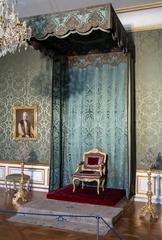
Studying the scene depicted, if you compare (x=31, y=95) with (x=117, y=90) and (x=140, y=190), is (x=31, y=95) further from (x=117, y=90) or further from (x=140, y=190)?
(x=140, y=190)

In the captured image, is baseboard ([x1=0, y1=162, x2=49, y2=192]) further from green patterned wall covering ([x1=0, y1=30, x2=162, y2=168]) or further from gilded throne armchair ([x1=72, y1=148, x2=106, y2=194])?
gilded throne armchair ([x1=72, y1=148, x2=106, y2=194])

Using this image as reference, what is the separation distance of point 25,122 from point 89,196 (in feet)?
10.2

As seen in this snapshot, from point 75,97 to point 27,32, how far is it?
273cm

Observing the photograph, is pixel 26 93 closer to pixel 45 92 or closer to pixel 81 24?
pixel 45 92

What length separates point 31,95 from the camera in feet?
26.9

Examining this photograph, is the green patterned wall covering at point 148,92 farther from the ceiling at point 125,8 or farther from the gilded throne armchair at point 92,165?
the gilded throne armchair at point 92,165

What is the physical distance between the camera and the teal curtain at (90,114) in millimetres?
7113

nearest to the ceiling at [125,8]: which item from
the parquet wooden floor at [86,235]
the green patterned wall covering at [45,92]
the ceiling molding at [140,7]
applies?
the ceiling molding at [140,7]

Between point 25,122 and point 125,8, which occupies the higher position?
point 125,8

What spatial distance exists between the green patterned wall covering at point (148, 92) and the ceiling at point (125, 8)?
12.0 inches

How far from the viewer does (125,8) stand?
6980 mm

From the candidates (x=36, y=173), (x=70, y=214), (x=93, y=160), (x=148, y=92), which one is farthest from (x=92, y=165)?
(x=148, y=92)

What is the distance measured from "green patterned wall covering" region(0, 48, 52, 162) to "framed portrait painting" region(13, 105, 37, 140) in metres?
0.13

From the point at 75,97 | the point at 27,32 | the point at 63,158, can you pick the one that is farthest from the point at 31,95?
the point at 27,32
